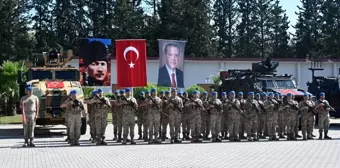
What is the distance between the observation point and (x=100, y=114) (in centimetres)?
1667

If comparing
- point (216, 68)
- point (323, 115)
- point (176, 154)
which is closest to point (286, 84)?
point (323, 115)

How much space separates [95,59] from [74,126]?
1729 cm

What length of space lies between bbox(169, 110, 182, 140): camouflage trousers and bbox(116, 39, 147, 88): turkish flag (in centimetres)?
802

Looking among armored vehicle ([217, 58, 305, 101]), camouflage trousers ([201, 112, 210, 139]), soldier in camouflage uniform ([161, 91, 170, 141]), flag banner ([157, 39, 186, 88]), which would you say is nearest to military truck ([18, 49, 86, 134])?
soldier in camouflage uniform ([161, 91, 170, 141])

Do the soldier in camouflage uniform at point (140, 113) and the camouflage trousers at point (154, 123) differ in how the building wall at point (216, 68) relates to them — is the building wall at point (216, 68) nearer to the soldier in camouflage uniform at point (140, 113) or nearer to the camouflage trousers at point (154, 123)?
the soldier in camouflage uniform at point (140, 113)

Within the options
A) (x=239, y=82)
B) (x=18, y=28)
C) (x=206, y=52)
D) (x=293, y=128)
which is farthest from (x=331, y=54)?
(x=293, y=128)

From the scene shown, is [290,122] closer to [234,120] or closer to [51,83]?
[234,120]

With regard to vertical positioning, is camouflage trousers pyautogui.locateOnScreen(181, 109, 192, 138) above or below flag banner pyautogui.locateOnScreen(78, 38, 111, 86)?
below

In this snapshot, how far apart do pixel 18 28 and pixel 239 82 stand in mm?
30631

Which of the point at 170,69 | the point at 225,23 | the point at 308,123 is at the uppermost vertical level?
the point at 225,23

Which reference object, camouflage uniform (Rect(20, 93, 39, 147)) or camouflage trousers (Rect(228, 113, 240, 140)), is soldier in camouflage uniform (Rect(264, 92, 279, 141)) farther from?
camouflage uniform (Rect(20, 93, 39, 147))

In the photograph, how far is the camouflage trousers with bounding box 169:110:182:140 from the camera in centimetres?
1728

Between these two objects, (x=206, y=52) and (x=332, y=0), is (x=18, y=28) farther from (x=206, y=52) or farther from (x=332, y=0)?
(x=332, y=0)

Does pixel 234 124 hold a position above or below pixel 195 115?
below
